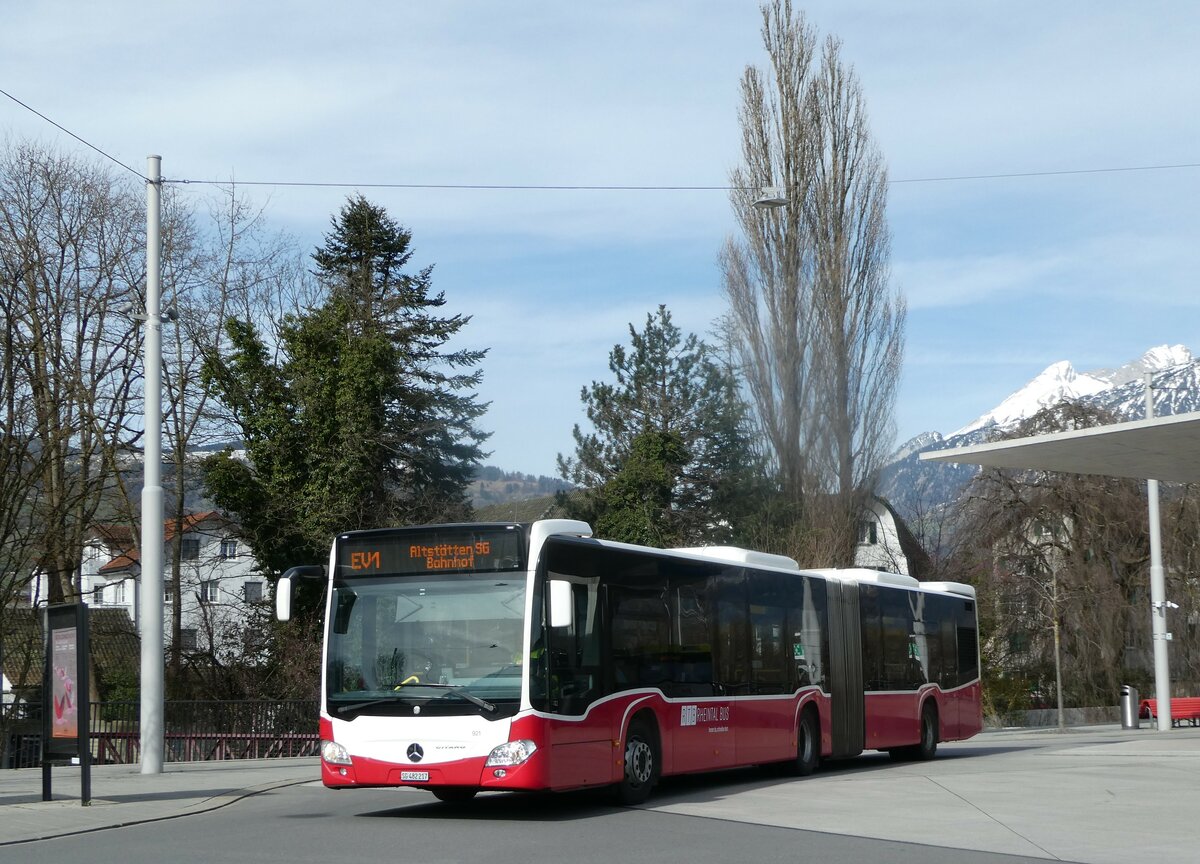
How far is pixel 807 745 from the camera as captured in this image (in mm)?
19703

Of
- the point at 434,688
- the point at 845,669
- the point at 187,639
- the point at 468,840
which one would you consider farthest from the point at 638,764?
the point at 187,639

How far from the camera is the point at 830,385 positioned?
47719mm

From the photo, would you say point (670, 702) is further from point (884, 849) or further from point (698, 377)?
point (698, 377)

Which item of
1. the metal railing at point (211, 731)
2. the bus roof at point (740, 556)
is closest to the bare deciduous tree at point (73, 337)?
the metal railing at point (211, 731)

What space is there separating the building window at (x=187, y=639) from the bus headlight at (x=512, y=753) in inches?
1109

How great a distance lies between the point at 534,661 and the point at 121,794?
5.90 m

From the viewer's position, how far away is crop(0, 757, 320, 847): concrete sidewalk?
1327cm

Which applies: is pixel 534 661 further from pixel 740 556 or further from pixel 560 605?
pixel 740 556

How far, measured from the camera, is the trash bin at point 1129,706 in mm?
41344

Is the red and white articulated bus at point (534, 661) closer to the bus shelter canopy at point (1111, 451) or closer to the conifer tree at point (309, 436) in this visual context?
the bus shelter canopy at point (1111, 451)

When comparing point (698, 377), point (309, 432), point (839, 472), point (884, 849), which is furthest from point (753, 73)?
point (884, 849)

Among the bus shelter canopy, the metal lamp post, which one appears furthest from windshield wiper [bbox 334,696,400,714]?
the bus shelter canopy

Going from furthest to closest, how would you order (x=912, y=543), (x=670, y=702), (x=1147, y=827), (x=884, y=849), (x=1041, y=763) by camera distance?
(x=912, y=543) < (x=1041, y=763) < (x=670, y=702) < (x=1147, y=827) < (x=884, y=849)

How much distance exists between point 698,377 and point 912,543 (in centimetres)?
2009
